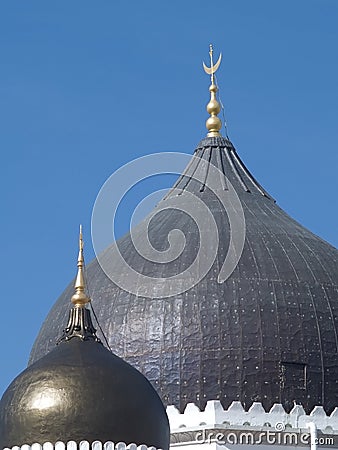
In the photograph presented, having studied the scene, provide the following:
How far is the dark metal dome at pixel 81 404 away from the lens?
1149 inches

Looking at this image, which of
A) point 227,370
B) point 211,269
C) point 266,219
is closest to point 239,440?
point 227,370

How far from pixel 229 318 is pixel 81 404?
9495 mm

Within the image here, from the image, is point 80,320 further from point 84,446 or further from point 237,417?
point 237,417

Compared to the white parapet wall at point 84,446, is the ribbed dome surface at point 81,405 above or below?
above

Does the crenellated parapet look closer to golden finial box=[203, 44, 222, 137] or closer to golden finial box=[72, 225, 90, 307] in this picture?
golden finial box=[72, 225, 90, 307]

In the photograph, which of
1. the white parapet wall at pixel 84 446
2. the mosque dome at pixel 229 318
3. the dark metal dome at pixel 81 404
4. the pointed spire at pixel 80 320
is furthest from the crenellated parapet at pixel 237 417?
the white parapet wall at pixel 84 446

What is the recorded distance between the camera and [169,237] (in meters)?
40.2

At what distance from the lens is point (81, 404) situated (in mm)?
29297

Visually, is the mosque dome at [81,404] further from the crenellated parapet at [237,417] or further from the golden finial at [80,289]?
the crenellated parapet at [237,417]

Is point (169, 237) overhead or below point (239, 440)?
overhead

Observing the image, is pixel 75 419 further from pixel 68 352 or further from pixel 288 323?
pixel 288 323

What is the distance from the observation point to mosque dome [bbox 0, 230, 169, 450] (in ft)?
95.8

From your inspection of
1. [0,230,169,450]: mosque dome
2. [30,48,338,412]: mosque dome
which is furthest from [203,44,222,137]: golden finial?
[0,230,169,450]: mosque dome

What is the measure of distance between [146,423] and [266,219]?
43.1 feet
